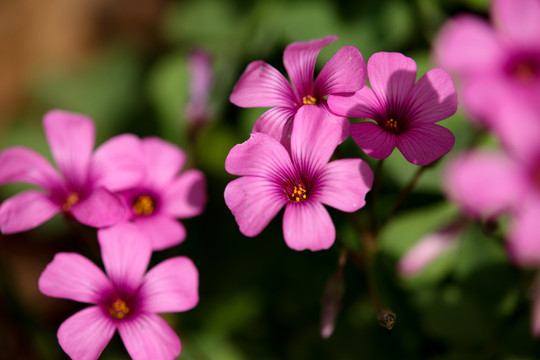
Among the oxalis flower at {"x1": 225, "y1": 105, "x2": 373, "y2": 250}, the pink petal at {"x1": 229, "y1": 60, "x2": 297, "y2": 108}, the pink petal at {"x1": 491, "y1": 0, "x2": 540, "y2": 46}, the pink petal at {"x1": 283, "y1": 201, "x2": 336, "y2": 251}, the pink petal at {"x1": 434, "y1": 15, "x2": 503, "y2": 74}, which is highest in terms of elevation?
the pink petal at {"x1": 491, "y1": 0, "x2": 540, "y2": 46}

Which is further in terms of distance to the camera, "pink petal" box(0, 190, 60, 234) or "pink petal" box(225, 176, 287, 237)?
"pink petal" box(0, 190, 60, 234)

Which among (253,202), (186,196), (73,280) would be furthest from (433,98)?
(73,280)

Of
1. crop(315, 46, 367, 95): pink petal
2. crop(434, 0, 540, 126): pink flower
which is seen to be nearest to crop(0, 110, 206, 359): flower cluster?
crop(315, 46, 367, 95): pink petal

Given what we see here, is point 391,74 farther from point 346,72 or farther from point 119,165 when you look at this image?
point 119,165

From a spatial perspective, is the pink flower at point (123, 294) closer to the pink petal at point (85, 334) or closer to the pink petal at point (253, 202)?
the pink petal at point (85, 334)

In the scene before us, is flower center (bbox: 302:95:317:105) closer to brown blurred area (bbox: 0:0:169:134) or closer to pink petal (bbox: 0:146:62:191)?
pink petal (bbox: 0:146:62:191)

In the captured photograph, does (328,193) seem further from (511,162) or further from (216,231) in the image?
(216,231)

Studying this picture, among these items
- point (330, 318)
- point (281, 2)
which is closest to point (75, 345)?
point (330, 318)
